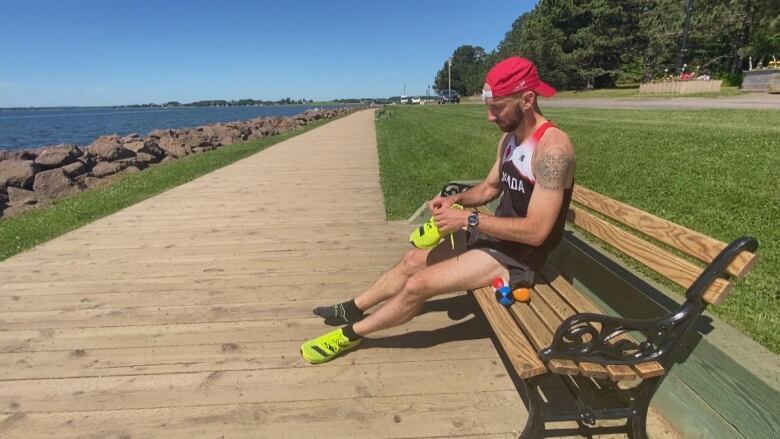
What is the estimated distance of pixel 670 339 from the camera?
2.11 m

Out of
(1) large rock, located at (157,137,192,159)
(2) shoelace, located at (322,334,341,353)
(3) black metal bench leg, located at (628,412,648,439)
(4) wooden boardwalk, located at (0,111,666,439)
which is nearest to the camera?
(3) black metal bench leg, located at (628,412,648,439)

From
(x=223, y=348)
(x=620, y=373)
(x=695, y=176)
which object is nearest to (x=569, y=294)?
(x=620, y=373)

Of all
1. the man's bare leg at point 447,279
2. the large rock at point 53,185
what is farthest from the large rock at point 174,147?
the man's bare leg at point 447,279

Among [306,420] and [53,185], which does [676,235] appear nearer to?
[306,420]

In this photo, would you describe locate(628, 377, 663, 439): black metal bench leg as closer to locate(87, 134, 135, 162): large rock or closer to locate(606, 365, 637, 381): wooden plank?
locate(606, 365, 637, 381): wooden plank

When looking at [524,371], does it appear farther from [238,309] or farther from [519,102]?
[238,309]

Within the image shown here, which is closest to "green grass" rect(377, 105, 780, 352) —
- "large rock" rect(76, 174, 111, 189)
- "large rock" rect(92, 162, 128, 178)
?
"large rock" rect(76, 174, 111, 189)

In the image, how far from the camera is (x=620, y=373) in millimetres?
2045

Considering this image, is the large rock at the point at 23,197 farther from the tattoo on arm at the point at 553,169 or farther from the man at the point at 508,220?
the tattoo on arm at the point at 553,169

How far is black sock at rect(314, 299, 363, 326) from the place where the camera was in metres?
3.59

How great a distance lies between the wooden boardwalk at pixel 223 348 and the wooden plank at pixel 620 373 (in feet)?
2.27

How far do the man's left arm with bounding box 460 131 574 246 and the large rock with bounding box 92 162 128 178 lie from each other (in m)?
14.9

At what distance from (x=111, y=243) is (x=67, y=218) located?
1.87 meters

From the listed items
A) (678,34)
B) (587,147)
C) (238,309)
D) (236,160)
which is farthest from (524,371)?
(678,34)
